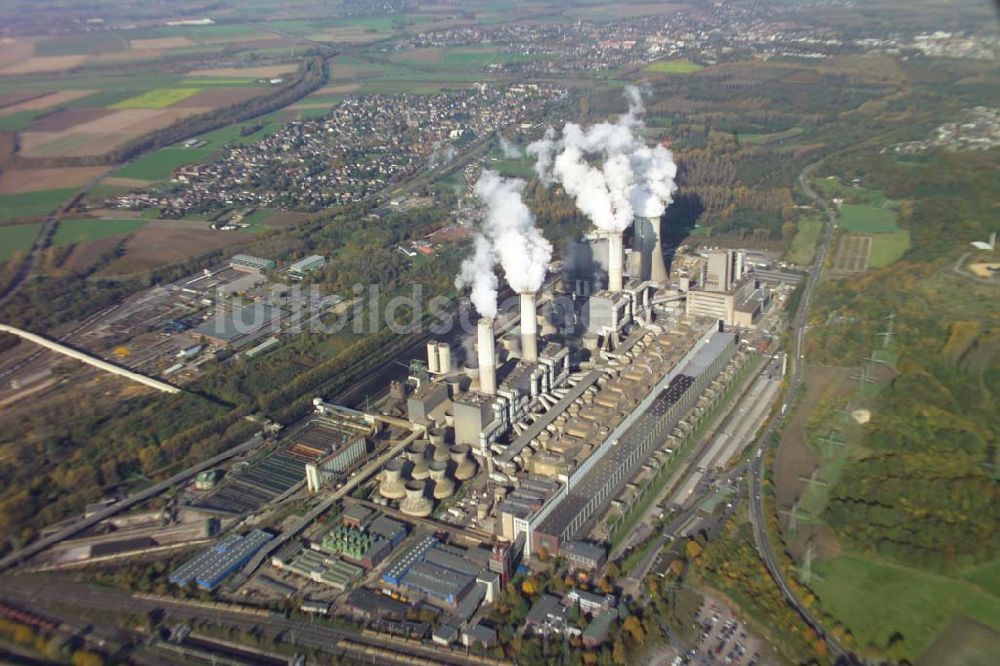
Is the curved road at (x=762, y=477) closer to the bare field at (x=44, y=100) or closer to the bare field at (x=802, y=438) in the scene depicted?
the bare field at (x=802, y=438)

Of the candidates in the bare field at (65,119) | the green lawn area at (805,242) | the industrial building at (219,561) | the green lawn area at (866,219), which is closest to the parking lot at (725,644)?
the industrial building at (219,561)

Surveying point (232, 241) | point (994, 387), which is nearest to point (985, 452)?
point (994, 387)

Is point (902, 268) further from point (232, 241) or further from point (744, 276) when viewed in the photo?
point (232, 241)

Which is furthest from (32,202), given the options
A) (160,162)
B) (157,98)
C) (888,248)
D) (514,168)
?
(888,248)

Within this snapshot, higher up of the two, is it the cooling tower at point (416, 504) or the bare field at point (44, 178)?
the bare field at point (44, 178)

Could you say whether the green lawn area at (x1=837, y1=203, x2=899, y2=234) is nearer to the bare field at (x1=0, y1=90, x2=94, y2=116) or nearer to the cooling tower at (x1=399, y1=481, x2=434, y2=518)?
the cooling tower at (x1=399, y1=481, x2=434, y2=518)

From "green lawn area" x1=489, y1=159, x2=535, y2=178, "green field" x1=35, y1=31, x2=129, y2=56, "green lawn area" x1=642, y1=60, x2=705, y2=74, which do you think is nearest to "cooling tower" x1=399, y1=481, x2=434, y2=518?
"green lawn area" x1=489, y1=159, x2=535, y2=178

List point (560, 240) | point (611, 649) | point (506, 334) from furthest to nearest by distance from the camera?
point (560, 240) → point (506, 334) → point (611, 649)
